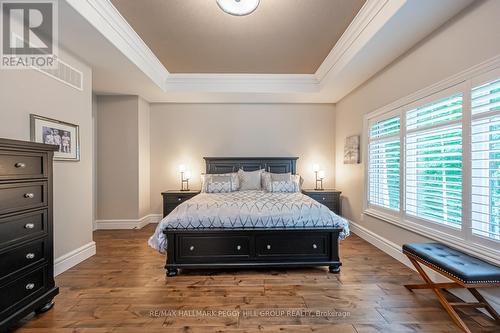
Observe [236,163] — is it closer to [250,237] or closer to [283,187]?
[283,187]

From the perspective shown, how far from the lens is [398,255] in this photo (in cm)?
309

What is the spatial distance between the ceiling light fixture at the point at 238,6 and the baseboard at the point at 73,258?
3346mm

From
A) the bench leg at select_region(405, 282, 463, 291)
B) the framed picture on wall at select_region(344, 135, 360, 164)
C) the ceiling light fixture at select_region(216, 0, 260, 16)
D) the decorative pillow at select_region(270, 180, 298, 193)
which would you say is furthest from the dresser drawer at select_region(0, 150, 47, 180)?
the framed picture on wall at select_region(344, 135, 360, 164)

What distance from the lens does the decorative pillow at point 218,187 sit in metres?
4.26

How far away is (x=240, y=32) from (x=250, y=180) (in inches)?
99.8

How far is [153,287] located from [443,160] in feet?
10.9

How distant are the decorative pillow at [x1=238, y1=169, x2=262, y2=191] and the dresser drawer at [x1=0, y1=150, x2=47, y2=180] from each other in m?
3.04

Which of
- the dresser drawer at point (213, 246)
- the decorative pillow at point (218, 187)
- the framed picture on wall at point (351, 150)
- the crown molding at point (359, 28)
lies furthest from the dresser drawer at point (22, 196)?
the framed picture on wall at point (351, 150)

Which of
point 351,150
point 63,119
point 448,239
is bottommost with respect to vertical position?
point 448,239

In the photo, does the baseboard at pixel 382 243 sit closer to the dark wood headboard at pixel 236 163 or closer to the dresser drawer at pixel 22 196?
the dark wood headboard at pixel 236 163

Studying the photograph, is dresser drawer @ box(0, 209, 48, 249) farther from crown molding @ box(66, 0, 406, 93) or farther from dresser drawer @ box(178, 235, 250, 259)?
crown molding @ box(66, 0, 406, 93)

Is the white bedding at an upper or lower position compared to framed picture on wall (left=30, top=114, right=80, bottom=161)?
lower

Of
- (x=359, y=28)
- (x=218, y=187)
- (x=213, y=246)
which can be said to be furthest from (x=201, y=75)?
(x=213, y=246)

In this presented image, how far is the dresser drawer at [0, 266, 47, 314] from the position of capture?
5.51 ft
